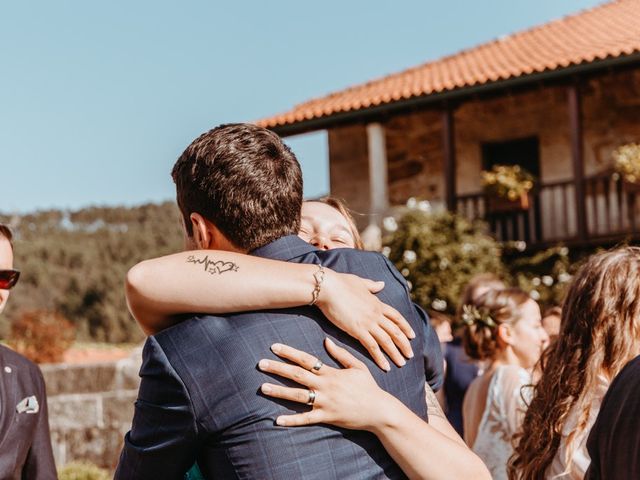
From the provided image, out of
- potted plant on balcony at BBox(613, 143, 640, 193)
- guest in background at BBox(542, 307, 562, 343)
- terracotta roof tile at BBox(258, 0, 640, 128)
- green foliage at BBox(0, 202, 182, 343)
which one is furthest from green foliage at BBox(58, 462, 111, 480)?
green foliage at BBox(0, 202, 182, 343)

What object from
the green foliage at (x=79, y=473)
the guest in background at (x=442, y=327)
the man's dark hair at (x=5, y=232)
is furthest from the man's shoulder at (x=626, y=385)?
the green foliage at (x=79, y=473)

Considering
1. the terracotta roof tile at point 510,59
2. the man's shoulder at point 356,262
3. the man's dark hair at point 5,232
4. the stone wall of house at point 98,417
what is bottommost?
the stone wall of house at point 98,417

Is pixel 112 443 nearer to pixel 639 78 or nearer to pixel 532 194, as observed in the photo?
pixel 532 194

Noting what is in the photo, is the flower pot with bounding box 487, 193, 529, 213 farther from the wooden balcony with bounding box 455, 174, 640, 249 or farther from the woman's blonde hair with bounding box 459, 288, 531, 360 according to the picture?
the woman's blonde hair with bounding box 459, 288, 531, 360

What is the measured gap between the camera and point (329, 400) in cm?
188

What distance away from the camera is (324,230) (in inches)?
106

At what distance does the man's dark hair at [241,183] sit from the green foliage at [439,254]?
421 inches

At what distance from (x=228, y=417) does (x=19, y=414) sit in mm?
1866

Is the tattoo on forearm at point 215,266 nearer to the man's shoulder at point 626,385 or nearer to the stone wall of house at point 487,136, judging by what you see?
the man's shoulder at point 626,385

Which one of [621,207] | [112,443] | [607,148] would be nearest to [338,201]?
[112,443]

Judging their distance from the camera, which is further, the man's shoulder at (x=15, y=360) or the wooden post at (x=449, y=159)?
the wooden post at (x=449, y=159)

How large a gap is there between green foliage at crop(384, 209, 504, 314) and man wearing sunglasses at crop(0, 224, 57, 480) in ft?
31.0

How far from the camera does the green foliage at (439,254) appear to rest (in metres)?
12.8

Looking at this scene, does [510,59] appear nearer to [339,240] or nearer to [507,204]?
[507,204]
